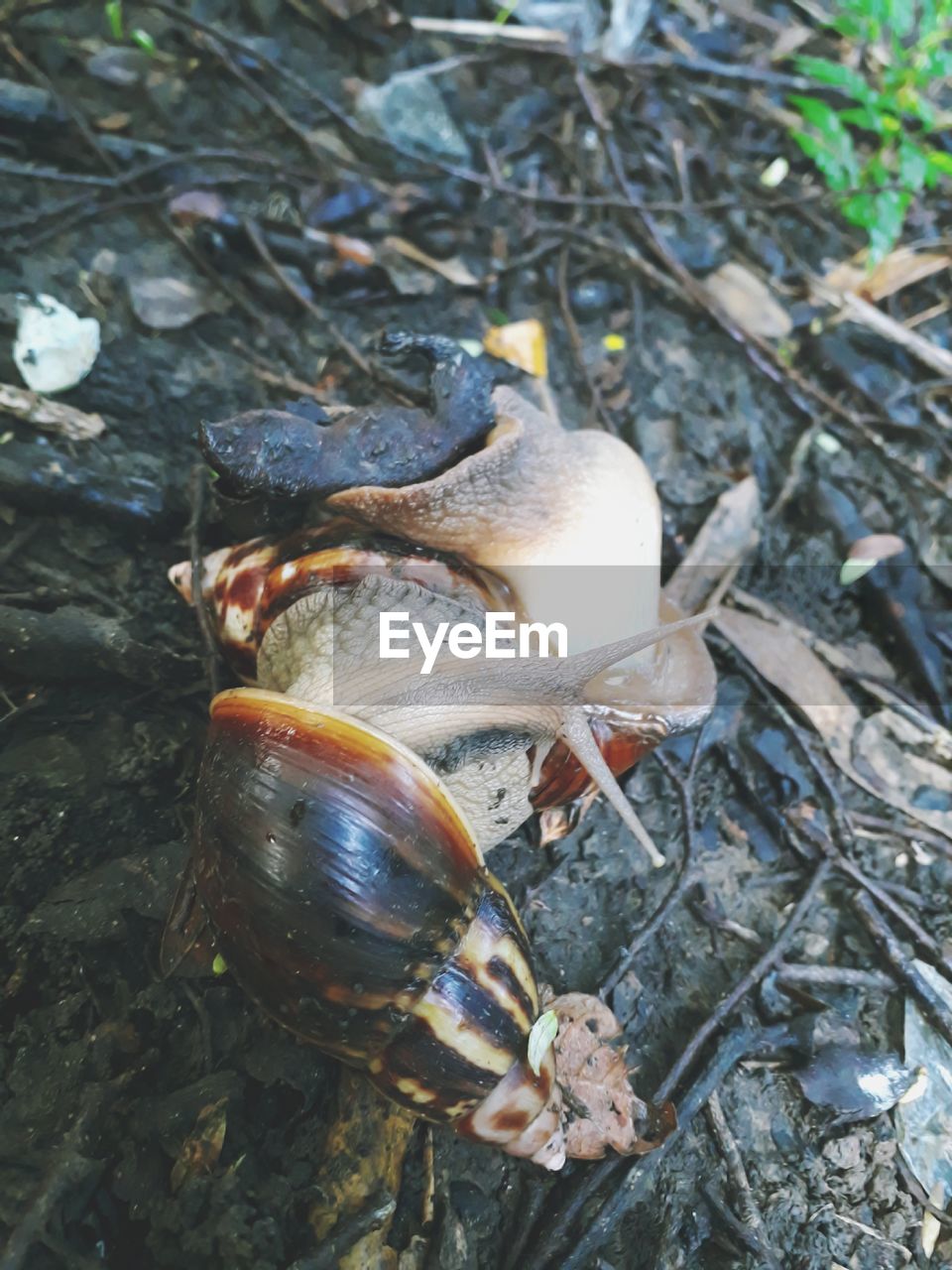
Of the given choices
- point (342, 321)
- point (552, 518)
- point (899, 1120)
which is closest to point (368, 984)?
point (552, 518)

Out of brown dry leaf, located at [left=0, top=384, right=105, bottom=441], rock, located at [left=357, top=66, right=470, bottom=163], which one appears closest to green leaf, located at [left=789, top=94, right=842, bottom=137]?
rock, located at [left=357, top=66, right=470, bottom=163]

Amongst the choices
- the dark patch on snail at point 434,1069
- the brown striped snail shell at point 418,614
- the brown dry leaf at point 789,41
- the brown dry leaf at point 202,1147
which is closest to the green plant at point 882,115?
the brown dry leaf at point 789,41

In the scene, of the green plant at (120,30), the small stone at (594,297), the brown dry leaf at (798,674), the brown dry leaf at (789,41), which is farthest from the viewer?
the brown dry leaf at (789,41)

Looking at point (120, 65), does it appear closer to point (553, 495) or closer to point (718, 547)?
point (553, 495)

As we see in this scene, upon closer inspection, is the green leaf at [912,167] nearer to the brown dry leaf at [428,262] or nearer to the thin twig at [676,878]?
the brown dry leaf at [428,262]

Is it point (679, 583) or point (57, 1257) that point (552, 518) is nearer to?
point (679, 583)

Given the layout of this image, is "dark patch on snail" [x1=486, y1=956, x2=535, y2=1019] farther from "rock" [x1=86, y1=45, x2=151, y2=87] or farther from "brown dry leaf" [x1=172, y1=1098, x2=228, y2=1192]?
"rock" [x1=86, y1=45, x2=151, y2=87]
